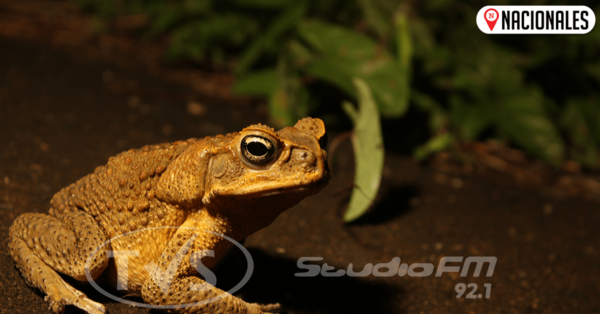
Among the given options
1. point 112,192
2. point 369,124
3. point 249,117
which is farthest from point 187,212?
point 249,117

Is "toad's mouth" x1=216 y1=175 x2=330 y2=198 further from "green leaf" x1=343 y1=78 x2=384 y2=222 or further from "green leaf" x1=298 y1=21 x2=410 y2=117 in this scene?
"green leaf" x1=298 y1=21 x2=410 y2=117

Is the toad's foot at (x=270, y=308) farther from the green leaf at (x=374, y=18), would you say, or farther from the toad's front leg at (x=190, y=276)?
the green leaf at (x=374, y=18)

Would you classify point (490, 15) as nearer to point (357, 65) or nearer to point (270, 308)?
point (357, 65)

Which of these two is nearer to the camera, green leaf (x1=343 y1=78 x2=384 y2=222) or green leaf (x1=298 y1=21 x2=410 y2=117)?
green leaf (x1=343 y1=78 x2=384 y2=222)

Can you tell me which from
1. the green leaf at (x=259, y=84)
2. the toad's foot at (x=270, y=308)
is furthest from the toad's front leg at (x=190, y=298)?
the green leaf at (x=259, y=84)

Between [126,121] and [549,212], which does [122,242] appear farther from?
[549,212]

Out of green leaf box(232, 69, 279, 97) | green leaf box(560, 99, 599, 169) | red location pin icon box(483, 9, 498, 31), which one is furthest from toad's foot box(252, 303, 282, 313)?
green leaf box(560, 99, 599, 169)
